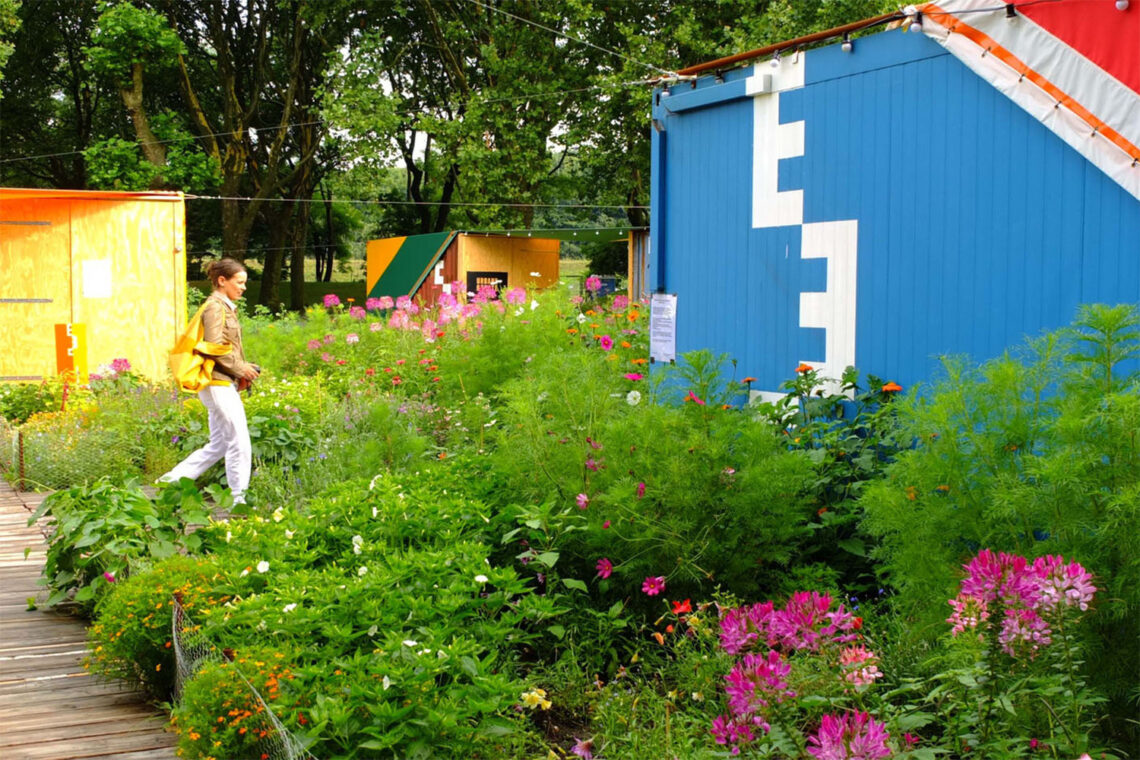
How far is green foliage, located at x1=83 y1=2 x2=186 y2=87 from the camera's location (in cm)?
2356

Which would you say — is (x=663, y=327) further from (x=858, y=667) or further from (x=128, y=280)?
(x=128, y=280)

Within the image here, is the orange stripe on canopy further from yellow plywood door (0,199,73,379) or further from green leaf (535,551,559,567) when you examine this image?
yellow plywood door (0,199,73,379)

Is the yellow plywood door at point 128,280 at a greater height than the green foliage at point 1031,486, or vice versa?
the yellow plywood door at point 128,280

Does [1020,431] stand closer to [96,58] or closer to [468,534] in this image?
[468,534]

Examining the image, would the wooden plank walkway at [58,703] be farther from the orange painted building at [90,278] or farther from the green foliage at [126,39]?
the green foliage at [126,39]

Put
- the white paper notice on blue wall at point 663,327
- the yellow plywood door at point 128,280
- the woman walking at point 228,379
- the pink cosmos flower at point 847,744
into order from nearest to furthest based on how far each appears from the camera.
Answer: the pink cosmos flower at point 847,744 → the woman walking at point 228,379 → the white paper notice on blue wall at point 663,327 → the yellow plywood door at point 128,280

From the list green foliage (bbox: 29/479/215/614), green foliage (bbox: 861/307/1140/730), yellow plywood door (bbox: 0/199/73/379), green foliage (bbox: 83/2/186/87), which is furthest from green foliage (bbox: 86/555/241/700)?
green foliage (bbox: 83/2/186/87)

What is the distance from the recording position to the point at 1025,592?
2.40 meters

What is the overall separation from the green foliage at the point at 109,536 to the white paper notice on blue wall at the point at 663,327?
3.50 m

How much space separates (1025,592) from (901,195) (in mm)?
3654

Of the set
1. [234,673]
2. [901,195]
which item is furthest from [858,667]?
[901,195]

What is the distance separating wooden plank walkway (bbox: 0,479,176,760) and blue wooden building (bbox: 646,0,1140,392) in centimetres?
390

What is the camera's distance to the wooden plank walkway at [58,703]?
3.65 m

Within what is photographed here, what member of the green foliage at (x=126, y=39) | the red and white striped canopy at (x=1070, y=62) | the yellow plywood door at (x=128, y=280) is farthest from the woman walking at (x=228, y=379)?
the green foliage at (x=126, y=39)
